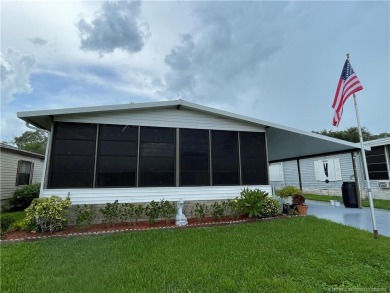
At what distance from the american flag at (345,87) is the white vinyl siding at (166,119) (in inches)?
109

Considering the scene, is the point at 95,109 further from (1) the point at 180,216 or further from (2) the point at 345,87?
(2) the point at 345,87

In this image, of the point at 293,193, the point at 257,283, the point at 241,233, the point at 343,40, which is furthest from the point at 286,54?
the point at 257,283

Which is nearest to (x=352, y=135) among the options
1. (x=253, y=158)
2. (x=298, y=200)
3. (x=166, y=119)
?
(x=298, y=200)

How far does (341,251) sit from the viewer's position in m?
4.23

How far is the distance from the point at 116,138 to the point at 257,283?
5516mm

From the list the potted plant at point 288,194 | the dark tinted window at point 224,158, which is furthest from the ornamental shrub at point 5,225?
the potted plant at point 288,194

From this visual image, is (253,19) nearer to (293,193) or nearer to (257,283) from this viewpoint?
(293,193)

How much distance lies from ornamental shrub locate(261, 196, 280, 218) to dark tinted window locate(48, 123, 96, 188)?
5.32m

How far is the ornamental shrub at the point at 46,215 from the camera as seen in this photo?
5719mm

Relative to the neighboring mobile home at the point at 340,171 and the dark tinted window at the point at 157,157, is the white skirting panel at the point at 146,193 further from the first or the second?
the neighboring mobile home at the point at 340,171

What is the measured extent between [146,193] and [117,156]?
1.42m

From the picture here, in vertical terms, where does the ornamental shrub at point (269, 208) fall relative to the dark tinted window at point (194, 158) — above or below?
below

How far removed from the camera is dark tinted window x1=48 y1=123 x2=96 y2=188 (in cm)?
646

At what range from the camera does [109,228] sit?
6.12 m
